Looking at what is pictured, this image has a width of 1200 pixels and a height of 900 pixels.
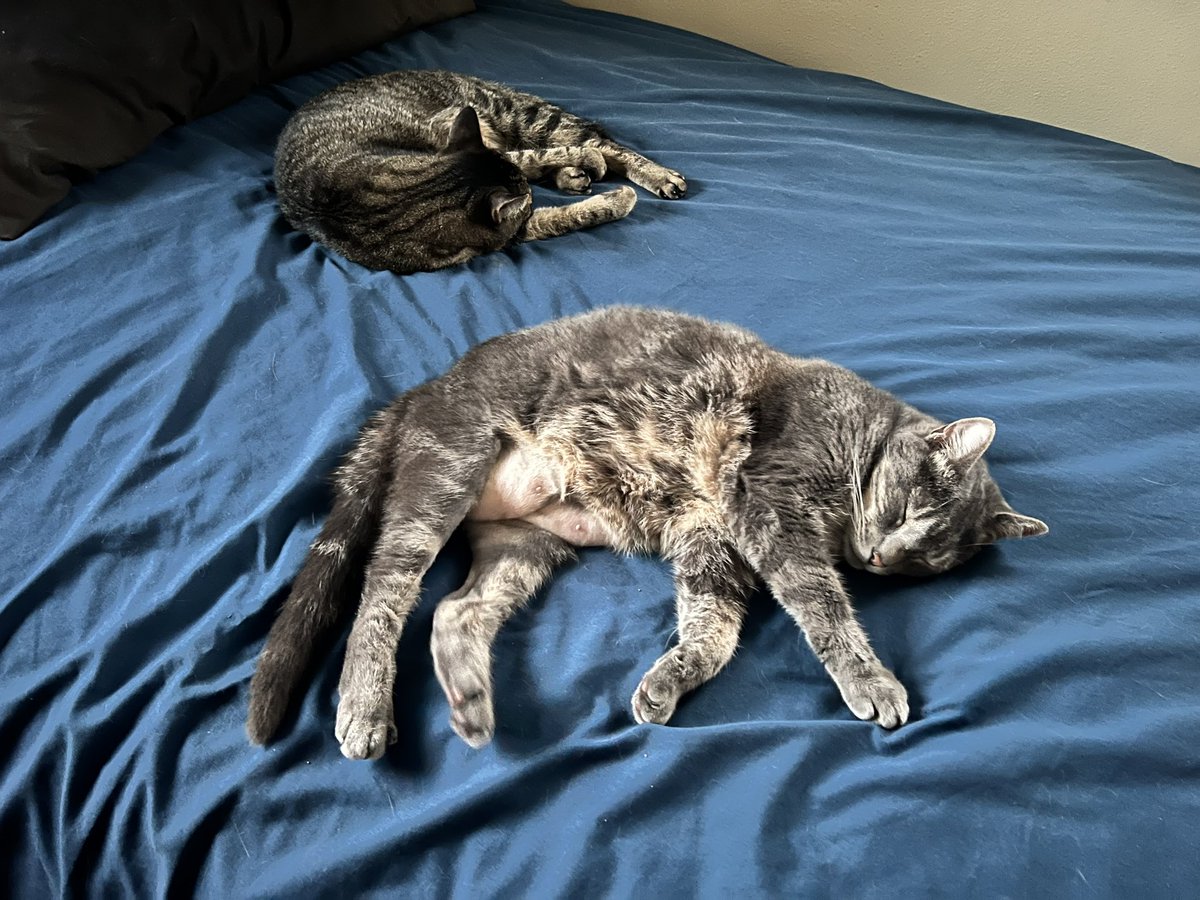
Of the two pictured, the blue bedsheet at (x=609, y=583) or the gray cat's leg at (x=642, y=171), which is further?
the gray cat's leg at (x=642, y=171)

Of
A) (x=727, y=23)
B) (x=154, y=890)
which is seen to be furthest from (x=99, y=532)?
(x=727, y=23)

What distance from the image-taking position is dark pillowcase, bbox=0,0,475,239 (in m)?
1.77

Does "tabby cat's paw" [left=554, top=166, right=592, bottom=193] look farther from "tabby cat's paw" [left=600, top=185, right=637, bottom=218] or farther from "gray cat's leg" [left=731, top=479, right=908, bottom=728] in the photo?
"gray cat's leg" [left=731, top=479, right=908, bottom=728]

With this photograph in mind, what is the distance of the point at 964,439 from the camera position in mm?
1383

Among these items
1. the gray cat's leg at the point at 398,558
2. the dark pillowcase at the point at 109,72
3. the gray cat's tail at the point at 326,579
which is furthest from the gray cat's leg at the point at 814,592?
the dark pillowcase at the point at 109,72

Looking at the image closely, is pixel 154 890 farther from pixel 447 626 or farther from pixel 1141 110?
pixel 1141 110

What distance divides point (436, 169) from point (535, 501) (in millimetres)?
1109

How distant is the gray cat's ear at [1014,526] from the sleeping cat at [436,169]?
1.19 metres

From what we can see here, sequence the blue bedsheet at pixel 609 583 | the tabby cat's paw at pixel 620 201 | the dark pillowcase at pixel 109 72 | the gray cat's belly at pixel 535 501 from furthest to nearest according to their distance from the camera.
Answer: the tabby cat's paw at pixel 620 201, the dark pillowcase at pixel 109 72, the gray cat's belly at pixel 535 501, the blue bedsheet at pixel 609 583

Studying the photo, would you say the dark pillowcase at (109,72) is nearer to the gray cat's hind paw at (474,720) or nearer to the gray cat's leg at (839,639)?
the gray cat's hind paw at (474,720)

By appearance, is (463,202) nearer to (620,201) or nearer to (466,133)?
(466,133)

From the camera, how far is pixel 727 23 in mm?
3072

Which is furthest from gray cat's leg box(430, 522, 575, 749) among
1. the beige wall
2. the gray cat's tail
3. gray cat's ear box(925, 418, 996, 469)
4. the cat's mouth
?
the beige wall

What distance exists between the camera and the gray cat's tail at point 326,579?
1132mm
